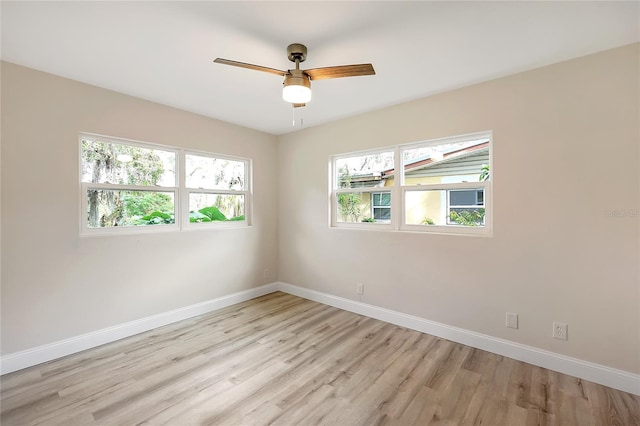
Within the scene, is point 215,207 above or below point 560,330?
above

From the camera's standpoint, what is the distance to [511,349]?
2.43m

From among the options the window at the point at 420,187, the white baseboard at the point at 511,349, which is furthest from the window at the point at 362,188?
the white baseboard at the point at 511,349

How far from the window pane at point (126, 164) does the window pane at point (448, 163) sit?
2.81 meters

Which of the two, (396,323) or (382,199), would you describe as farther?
(382,199)

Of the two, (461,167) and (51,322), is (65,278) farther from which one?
(461,167)

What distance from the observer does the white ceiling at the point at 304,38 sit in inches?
64.7

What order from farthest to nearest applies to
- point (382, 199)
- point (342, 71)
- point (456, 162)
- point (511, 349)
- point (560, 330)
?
point (382, 199)
point (456, 162)
point (511, 349)
point (560, 330)
point (342, 71)

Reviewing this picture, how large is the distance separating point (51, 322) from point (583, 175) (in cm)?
463

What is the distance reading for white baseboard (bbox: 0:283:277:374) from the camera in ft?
7.39

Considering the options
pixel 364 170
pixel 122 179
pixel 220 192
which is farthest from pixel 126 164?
pixel 364 170

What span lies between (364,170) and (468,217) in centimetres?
135

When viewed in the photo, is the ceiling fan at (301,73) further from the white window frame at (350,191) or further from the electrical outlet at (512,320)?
the electrical outlet at (512,320)

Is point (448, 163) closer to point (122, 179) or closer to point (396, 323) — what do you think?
point (396, 323)

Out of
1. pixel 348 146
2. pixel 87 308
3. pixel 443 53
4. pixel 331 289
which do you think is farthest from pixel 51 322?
pixel 443 53
